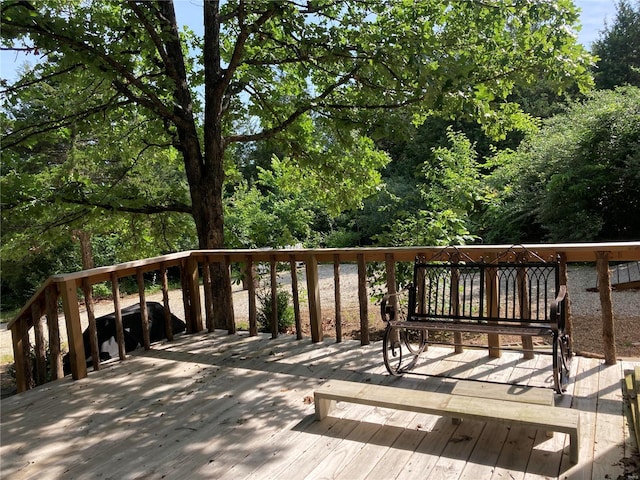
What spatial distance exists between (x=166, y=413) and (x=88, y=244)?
12395 mm

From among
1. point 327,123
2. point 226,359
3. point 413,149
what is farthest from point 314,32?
point 413,149

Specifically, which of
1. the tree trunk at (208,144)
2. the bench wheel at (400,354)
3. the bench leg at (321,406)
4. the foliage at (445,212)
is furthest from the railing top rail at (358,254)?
the bench leg at (321,406)

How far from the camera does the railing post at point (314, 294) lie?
14.1 feet

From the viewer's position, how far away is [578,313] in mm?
6660

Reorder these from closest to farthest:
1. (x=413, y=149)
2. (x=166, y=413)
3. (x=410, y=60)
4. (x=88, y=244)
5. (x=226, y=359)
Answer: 1. (x=166, y=413)
2. (x=410, y=60)
3. (x=226, y=359)
4. (x=88, y=244)
5. (x=413, y=149)

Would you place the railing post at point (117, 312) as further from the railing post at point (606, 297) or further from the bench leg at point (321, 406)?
the railing post at point (606, 297)

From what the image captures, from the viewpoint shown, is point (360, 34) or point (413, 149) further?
point (413, 149)

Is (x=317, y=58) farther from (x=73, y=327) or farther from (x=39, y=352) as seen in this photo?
(x=39, y=352)

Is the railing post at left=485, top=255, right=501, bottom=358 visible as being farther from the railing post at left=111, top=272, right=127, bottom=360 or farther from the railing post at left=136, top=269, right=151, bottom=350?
the railing post at left=111, top=272, right=127, bottom=360

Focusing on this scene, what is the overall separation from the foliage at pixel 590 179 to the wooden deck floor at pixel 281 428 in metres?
6.93

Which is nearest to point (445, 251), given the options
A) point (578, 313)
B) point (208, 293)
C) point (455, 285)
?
point (455, 285)

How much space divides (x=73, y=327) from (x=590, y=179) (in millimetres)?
9874

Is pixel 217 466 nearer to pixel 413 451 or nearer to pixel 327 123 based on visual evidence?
pixel 413 451

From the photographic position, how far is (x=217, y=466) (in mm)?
2354
